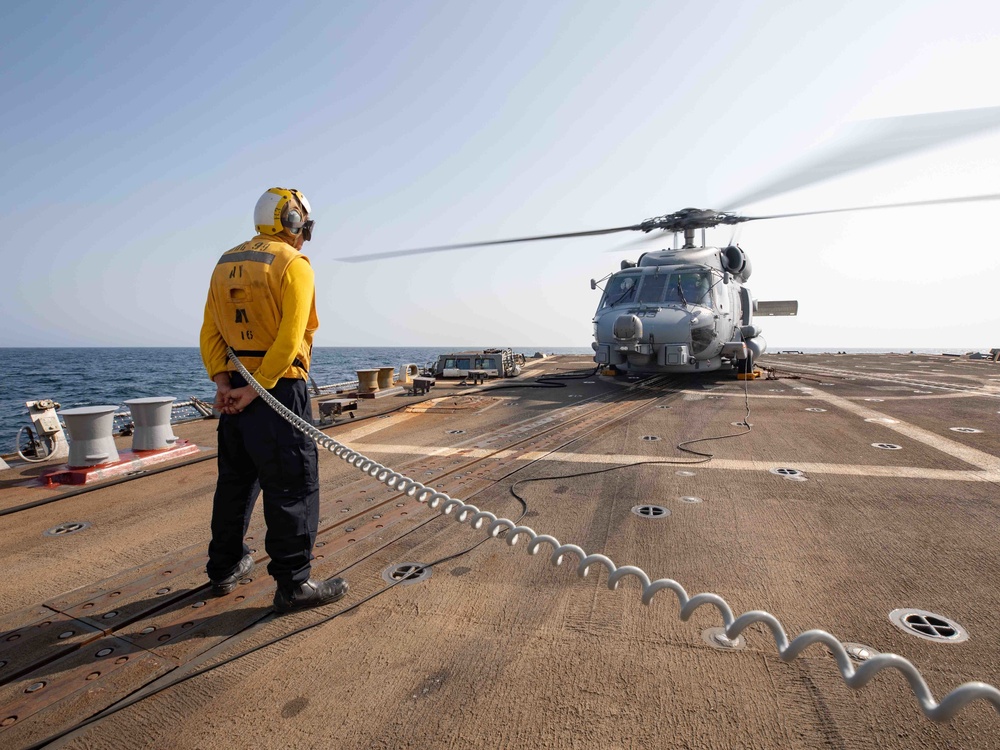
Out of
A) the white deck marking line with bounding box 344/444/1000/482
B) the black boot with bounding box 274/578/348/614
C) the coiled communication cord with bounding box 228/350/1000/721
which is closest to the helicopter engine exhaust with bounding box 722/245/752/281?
the white deck marking line with bounding box 344/444/1000/482

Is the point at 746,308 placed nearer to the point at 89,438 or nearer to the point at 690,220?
the point at 690,220

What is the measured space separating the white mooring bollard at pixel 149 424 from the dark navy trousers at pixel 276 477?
13.5 ft

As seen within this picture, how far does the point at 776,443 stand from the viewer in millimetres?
6398

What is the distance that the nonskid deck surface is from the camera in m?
1.85

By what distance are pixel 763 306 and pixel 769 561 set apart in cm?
2175

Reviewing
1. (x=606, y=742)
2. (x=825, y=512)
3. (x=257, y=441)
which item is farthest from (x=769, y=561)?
(x=257, y=441)

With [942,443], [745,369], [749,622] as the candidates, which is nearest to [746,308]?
[745,369]

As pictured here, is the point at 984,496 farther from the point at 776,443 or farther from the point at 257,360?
the point at 257,360

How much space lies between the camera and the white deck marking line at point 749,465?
4879 millimetres

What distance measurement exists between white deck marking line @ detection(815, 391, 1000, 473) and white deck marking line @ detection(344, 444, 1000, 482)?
17.9 inches

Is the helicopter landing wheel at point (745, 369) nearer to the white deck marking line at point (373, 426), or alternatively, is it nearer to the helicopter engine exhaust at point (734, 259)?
the helicopter engine exhaust at point (734, 259)

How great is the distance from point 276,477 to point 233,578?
2.86 ft

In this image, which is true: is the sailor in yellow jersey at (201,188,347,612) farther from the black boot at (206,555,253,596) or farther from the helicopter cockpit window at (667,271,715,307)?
the helicopter cockpit window at (667,271,715,307)

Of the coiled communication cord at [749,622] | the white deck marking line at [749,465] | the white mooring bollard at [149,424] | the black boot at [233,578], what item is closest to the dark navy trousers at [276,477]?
the coiled communication cord at [749,622]
